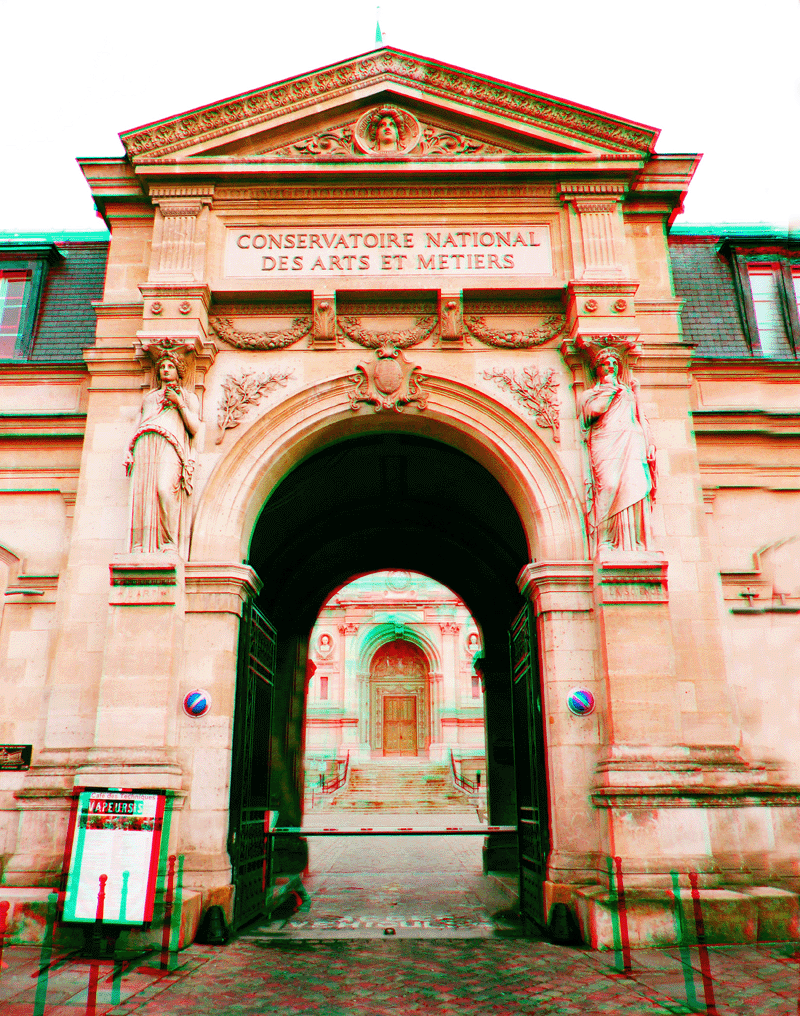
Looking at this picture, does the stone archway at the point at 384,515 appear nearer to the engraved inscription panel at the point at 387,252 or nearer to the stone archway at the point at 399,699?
the engraved inscription panel at the point at 387,252

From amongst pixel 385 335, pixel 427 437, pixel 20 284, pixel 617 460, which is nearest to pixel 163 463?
pixel 385 335

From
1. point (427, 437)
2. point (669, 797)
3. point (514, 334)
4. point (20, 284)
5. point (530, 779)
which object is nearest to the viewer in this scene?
point (669, 797)

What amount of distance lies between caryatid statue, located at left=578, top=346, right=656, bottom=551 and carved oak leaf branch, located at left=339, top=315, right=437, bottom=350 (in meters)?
2.47

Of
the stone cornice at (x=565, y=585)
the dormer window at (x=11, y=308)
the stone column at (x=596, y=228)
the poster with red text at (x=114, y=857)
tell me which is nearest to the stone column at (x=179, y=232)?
the dormer window at (x=11, y=308)

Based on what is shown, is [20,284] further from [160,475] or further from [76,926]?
[76,926]

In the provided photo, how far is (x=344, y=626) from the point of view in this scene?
154 feet

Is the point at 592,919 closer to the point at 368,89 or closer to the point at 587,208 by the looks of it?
the point at 587,208

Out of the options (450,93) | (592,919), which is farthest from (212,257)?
(592,919)

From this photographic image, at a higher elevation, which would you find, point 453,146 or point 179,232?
point 453,146

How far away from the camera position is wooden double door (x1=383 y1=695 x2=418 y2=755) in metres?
46.5

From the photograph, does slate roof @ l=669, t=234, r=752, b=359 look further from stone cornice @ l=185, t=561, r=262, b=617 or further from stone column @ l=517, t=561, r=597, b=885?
stone cornice @ l=185, t=561, r=262, b=617

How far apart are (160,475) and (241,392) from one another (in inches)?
68.0

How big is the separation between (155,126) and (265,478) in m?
5.51

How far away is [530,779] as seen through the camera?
11.5 m
